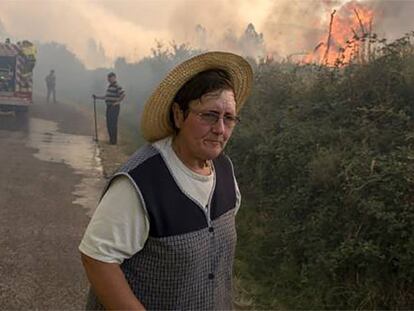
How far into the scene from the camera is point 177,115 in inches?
71.2

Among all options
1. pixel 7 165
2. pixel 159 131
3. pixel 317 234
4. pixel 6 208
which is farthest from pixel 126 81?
pixel 159 131

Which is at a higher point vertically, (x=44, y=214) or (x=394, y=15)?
(x=394, y=15)

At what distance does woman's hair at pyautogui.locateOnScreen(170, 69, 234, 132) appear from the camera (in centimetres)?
175

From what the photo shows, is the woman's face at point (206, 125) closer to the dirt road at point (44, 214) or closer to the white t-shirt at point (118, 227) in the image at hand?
the white t-shirt at point (118, 227)

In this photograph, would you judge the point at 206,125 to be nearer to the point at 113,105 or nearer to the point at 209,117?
the point at 209,117

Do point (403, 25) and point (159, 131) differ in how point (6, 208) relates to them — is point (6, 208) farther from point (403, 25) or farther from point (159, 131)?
point (403, 25)

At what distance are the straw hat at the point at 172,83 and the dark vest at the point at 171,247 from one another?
0.13 meters

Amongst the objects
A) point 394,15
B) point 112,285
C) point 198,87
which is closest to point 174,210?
point 112,285

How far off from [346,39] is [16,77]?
9.67m

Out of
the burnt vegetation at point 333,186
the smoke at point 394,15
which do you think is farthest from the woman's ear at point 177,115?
the smoke at point 394,15

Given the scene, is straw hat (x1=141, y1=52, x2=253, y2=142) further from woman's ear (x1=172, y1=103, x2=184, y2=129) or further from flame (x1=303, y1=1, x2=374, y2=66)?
flame (x1=303, y1=1, x2=374, y2=66)

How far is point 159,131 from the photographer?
1866 millimetres

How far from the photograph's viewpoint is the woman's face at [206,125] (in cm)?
174

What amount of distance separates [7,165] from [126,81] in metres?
24.5
